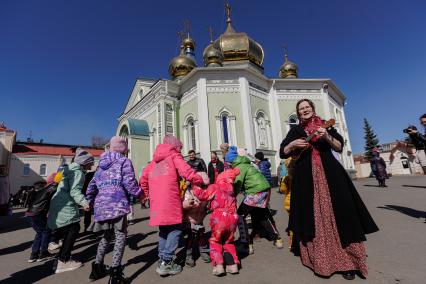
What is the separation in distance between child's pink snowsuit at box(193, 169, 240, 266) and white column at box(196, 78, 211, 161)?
11.9 m

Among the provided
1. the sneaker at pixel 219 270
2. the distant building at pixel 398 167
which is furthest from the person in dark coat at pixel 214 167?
the distant building at pixel 398 167

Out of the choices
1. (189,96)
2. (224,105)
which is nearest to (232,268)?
(224,105)

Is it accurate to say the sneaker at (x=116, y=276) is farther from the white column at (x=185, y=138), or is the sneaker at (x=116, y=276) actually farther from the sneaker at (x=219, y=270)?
the white column at (x=185, y=138)

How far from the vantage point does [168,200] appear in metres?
3.05

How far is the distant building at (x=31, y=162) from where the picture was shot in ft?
109

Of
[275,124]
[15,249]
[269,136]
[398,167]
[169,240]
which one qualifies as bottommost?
[15,249]

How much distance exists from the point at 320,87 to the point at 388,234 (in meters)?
17.3

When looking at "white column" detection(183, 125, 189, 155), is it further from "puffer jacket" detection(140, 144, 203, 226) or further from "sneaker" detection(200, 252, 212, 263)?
"puffer jacket" detection(140, 144, 203, 226)

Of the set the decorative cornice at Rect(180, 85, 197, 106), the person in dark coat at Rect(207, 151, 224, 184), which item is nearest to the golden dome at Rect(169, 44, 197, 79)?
the decorative cornice at Rect(180, 85, 197, 106)

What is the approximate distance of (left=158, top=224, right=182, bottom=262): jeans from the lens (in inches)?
120

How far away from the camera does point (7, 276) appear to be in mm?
3562

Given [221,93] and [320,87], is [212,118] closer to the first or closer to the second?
[221,93]

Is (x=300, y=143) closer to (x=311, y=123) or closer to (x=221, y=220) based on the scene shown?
(x=311, y=123)

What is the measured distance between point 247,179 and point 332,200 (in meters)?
1.40
